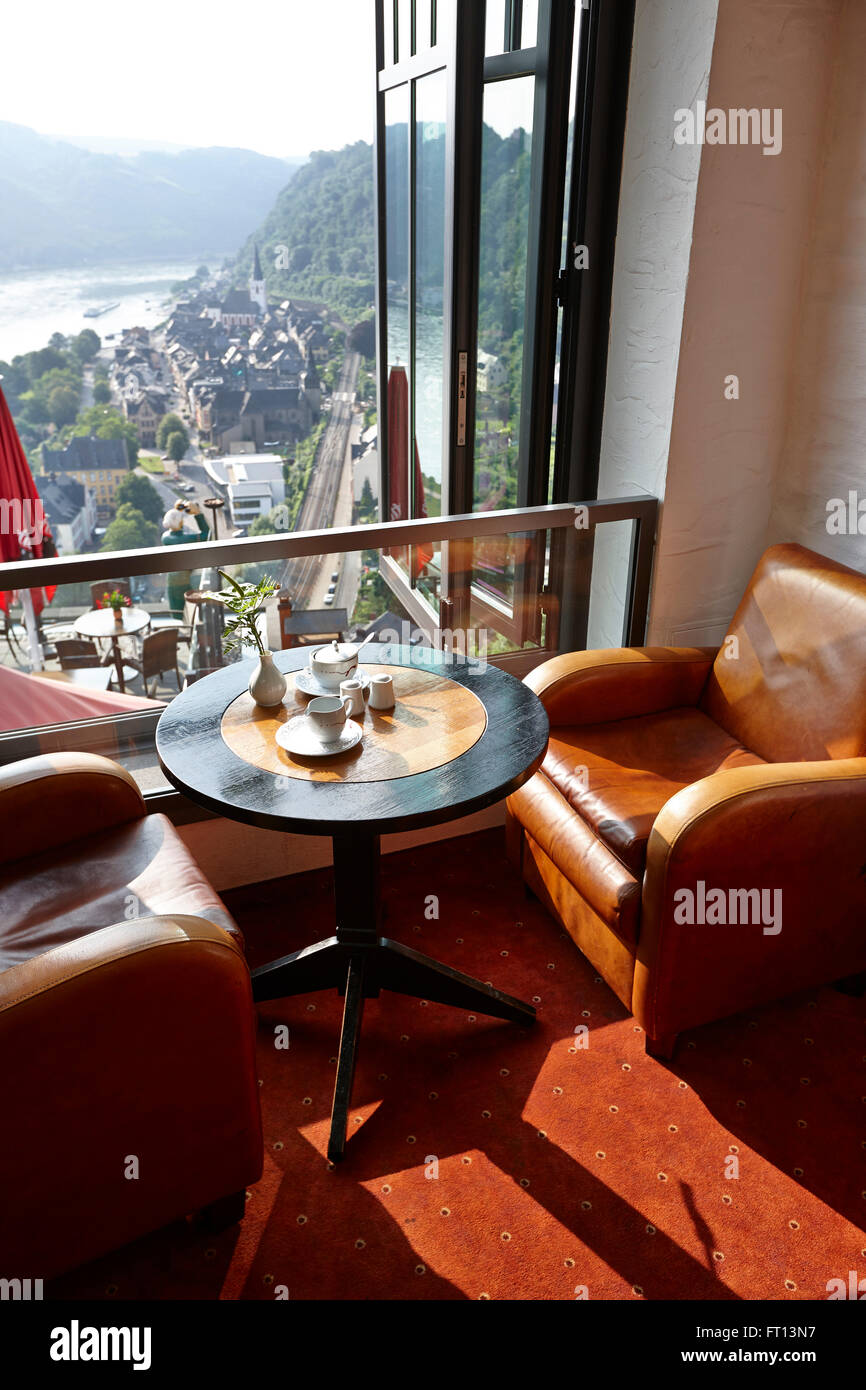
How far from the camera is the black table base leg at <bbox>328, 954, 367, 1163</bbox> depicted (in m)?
1.72

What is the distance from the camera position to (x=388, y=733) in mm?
1869

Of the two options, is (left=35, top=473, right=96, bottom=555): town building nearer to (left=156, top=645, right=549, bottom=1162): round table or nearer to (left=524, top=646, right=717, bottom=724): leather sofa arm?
(left=156, top=645, right=549, bottom=1162): round table

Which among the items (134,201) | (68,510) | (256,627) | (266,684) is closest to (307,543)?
(256,627)

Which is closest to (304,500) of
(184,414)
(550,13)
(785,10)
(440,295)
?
(184,414)

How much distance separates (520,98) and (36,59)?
2065 mm

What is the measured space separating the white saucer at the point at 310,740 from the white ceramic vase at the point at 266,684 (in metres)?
0.08

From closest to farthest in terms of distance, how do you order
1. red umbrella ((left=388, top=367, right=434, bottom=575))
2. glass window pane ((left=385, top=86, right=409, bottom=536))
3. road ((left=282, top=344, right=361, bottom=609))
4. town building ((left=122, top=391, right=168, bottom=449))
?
glass window pane ((left=385, top=86, right=409, bottom=536)) < red umbrella ((left=388, top=367, right=434, bottom=575)) < road ((left=282, top=344, right=361, bottom=609)) < town building ((left=122, top=391, right=168, bottom=449))

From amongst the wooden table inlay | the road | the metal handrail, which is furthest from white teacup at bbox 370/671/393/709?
the road

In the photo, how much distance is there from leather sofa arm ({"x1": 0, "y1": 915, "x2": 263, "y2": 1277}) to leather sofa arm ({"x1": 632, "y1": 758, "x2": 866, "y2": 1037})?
2.79 ft

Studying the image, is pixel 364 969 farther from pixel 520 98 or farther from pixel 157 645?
pixel 520 98

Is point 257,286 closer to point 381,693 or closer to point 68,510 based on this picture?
point 68,510
